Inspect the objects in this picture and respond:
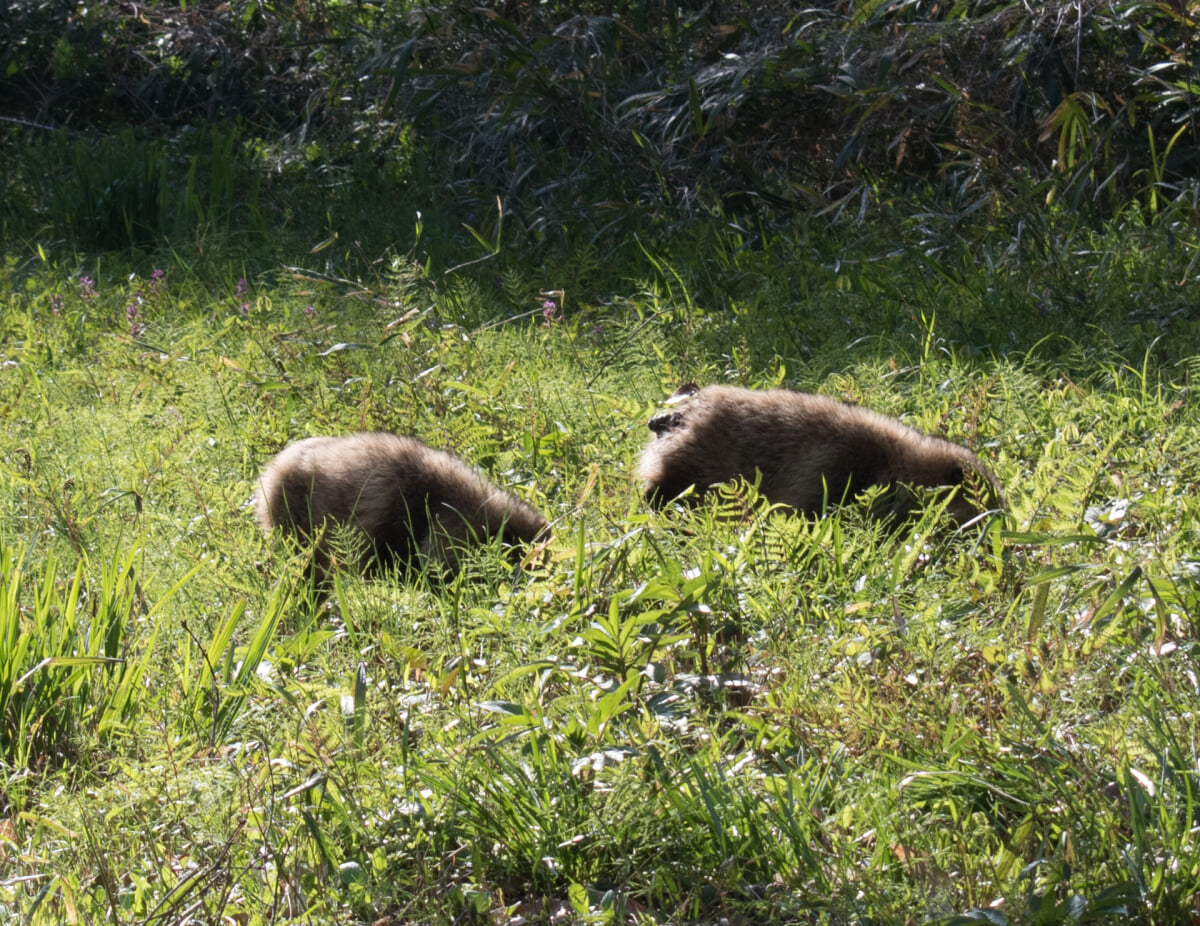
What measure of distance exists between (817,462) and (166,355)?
10.5 feet

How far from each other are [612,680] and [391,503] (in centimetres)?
135

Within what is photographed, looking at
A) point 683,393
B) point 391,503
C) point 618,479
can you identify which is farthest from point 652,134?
point 391,503

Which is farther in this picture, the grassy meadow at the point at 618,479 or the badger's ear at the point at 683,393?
the badger's ear at the point at 683,393

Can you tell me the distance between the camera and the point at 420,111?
8617 millimetres

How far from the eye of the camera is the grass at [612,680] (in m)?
2.28

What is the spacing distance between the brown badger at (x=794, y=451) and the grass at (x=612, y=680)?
7.0 inches

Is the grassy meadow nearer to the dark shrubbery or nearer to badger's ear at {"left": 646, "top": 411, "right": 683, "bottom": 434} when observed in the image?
the dark shrubbery

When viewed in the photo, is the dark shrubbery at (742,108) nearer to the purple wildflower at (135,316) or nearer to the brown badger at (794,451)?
the purple wildflower at (135,316)

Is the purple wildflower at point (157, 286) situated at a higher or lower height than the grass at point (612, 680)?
lower

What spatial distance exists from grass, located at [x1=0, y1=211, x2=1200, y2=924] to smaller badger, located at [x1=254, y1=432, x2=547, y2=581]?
17 centimetres

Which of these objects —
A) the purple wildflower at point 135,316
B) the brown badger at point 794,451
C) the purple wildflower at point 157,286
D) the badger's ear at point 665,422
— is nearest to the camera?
the brown badger at point 794,451

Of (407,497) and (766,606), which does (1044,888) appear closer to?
(766,606)

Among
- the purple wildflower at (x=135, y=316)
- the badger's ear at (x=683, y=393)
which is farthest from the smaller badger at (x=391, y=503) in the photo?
the purple wildflower at (x=135, y=316)

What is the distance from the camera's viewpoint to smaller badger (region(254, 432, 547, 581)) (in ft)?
12.8
